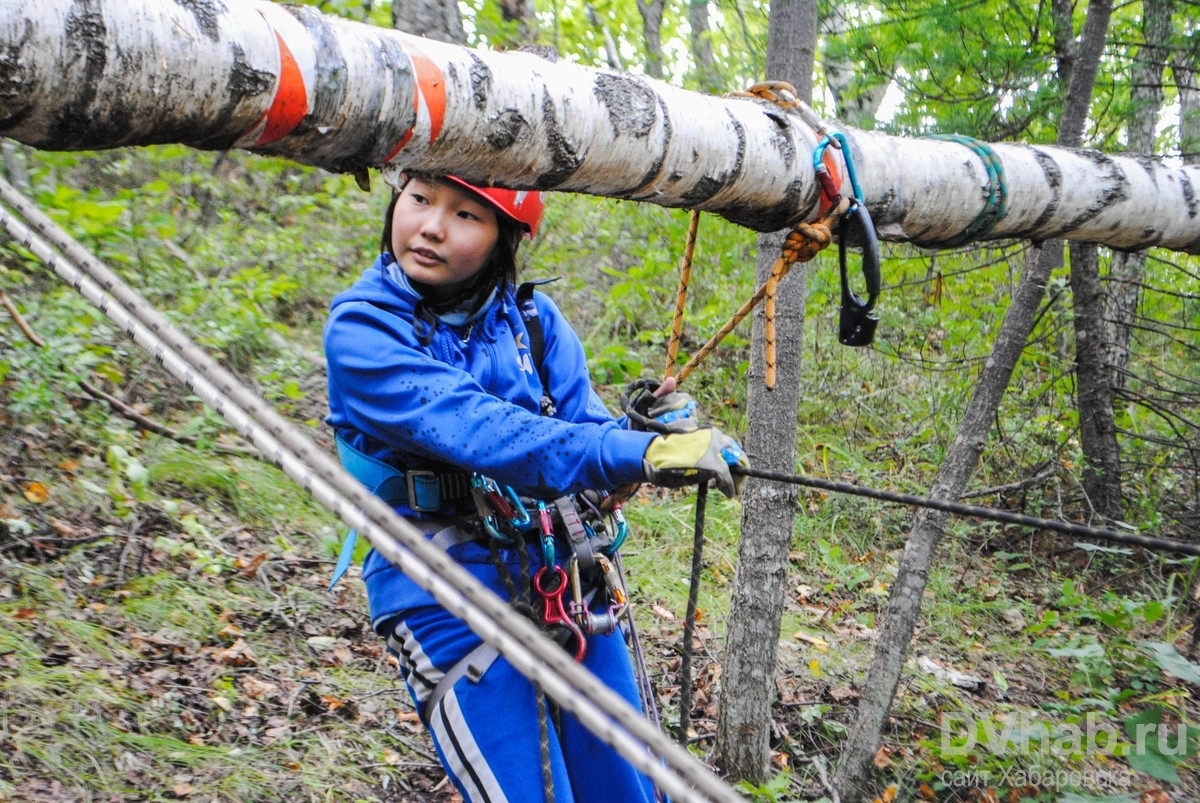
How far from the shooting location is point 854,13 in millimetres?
5480

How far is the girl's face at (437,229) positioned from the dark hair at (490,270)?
0.07 metres

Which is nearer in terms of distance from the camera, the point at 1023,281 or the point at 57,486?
the point at 1023,281

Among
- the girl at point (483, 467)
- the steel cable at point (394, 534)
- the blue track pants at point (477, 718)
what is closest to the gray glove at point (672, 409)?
the girl at point (483, 467)

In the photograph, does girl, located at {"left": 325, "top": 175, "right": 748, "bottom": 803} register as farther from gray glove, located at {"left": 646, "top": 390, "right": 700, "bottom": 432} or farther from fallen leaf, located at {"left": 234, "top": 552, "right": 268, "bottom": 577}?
fallen leaf, located at {"left": 234, "top": 552, "right": 268, "bottom": 577}

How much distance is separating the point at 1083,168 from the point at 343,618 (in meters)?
3.65

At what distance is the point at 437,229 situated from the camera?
2.16 meters

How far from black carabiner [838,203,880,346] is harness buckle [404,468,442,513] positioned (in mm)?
1095

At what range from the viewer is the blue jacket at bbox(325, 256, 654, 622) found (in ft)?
6.36

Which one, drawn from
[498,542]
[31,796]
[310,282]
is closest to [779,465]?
[498,542]

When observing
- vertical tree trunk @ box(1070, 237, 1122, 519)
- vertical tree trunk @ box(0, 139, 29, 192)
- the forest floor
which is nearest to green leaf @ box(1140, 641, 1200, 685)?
the forest floor

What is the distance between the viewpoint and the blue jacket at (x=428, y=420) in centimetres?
194

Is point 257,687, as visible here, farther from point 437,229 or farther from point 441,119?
point 441,119

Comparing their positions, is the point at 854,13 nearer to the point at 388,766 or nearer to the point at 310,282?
the point at 310,282

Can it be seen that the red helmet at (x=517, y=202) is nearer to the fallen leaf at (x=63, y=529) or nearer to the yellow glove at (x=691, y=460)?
the yellow glove at (x=691, y=460)
